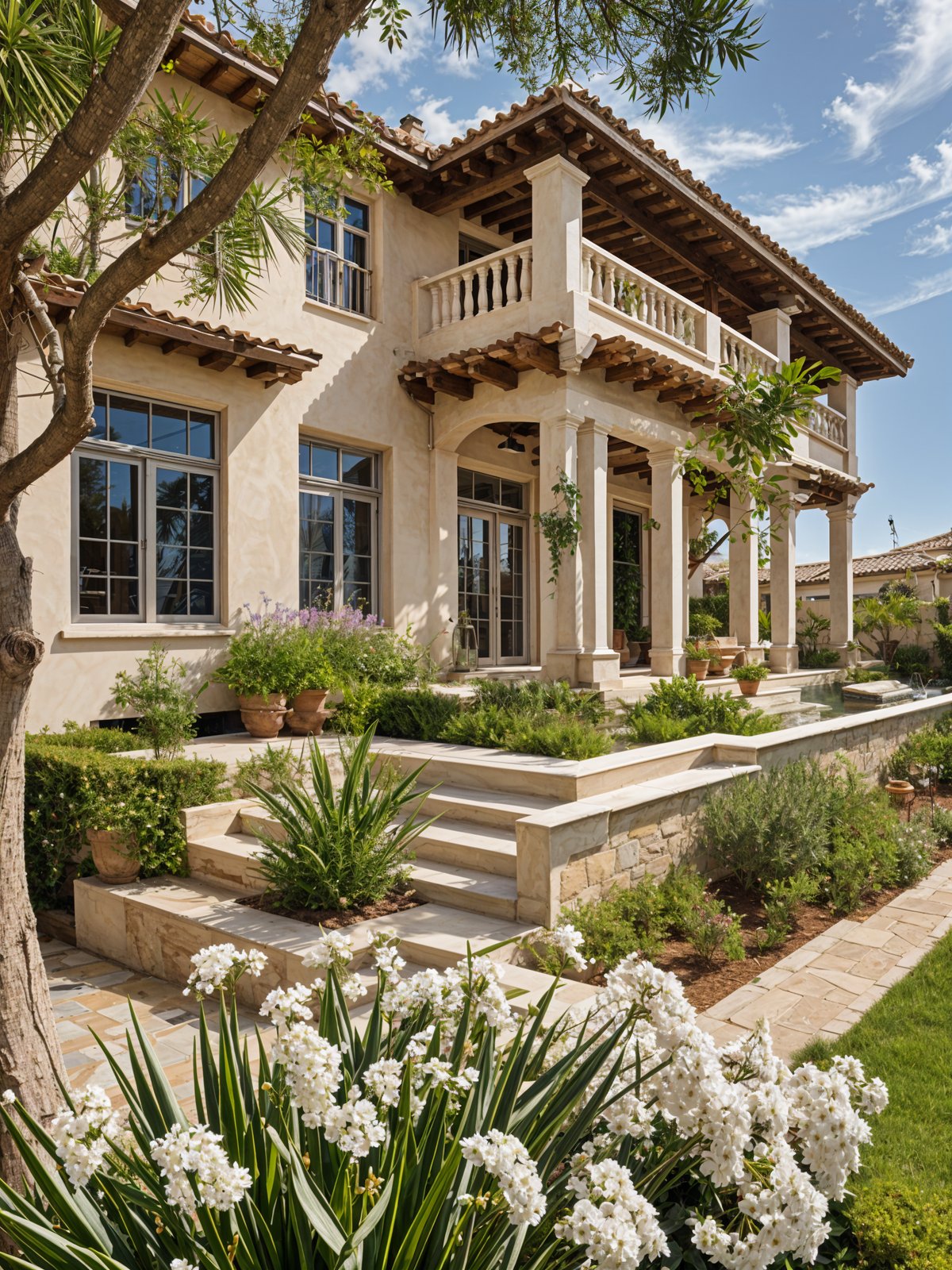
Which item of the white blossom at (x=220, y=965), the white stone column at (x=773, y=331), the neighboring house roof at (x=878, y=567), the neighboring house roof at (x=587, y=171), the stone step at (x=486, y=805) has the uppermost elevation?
the neighboring house roof at (x=587, y=171)

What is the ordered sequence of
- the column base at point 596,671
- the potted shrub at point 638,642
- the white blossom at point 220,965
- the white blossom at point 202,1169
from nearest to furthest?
1. the white blossom at point 202,1169
2. the white blossom at point 220,965
3. the column base at point 596,671
4. the potted shrub at point 638,642

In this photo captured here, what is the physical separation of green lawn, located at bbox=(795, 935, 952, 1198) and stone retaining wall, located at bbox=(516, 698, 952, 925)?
1.51m

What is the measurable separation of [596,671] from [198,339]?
17.1 ft

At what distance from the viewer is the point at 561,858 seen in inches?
180

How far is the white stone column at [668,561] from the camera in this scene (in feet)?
35.7

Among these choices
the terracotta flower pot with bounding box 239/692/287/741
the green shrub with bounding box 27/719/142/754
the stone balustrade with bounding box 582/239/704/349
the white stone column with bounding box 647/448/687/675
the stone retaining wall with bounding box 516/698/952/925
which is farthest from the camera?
the white stone column with bounding box 647/448/687/675

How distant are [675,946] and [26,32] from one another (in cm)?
530

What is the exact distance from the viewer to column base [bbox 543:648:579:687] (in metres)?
9.38

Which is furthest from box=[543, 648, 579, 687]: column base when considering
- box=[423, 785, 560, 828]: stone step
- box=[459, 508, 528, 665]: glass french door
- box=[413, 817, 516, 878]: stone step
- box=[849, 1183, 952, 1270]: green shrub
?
box=[849, 1183, 952, 1270]: green shrub

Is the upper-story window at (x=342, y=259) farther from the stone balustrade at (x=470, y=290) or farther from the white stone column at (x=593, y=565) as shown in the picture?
the white stone column at (x=593, y=565)

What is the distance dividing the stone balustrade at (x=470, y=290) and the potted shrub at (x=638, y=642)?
258 inches

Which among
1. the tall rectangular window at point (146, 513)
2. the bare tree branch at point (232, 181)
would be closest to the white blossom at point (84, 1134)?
the bare tree branch at point (232, 181)

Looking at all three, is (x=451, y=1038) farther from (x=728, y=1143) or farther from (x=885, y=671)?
(x=885, y=671)

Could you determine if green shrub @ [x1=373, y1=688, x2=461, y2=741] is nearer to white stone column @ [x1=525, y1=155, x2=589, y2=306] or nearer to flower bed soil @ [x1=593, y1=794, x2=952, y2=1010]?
flower bed soil @ [x1=593, y1=794, x2=952, y2=1010]
